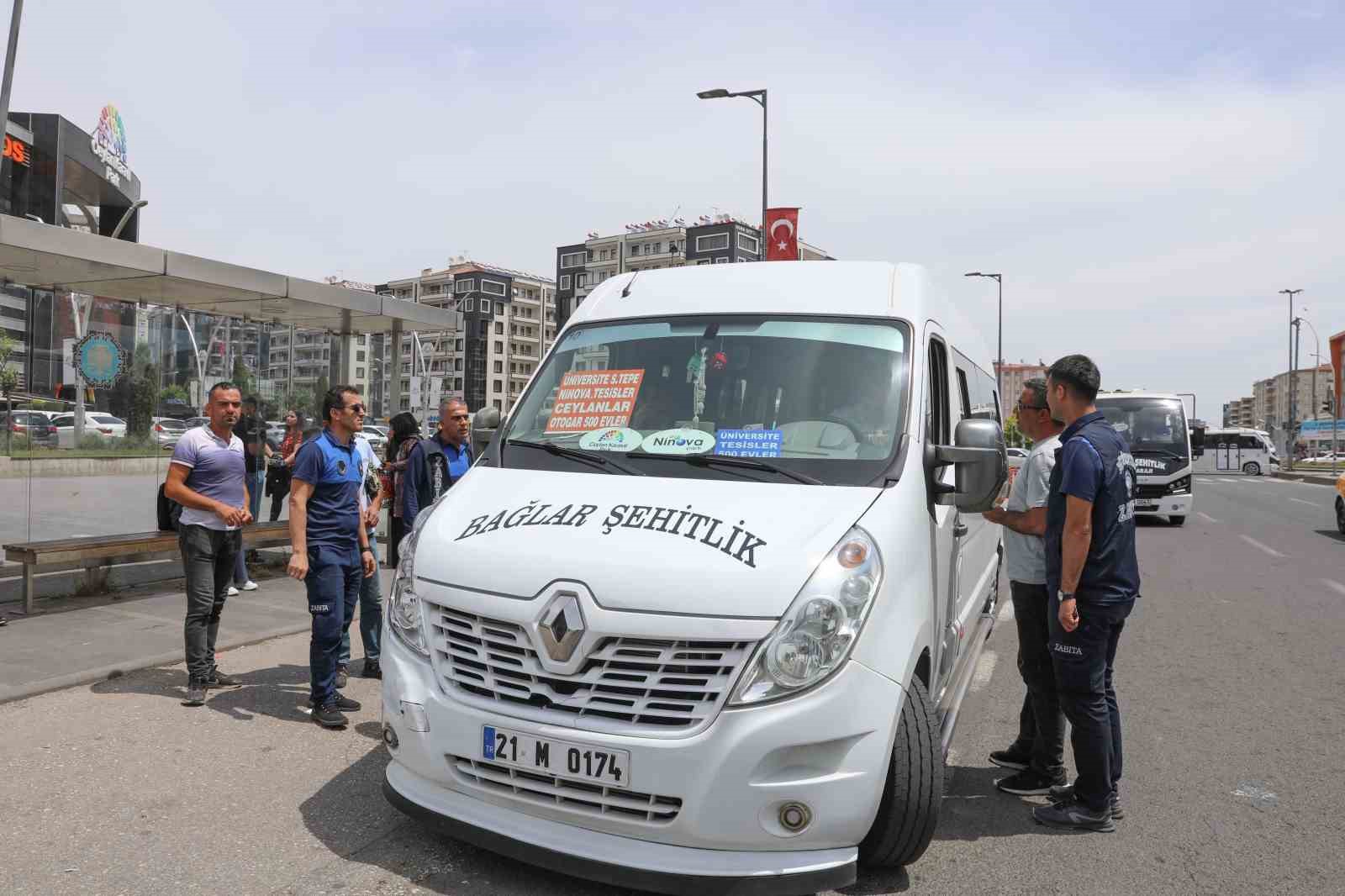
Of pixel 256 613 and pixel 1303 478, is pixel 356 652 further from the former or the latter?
pixel 1303 478

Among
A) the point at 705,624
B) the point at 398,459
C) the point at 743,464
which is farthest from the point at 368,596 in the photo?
the point at 705,624

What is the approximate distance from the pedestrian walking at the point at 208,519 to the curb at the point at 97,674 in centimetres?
68

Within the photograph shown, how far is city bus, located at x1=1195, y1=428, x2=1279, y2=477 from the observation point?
5088 centimetres

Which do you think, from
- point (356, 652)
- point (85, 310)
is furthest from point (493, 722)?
point (85, 310)

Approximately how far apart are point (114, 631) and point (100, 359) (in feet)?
10.8

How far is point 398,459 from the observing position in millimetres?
8297

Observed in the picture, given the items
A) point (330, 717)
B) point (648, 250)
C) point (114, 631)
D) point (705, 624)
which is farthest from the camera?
point (648, 250)

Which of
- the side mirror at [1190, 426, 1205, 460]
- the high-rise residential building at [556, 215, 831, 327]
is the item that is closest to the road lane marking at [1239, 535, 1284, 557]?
the side mirror at [1190, 426, 1205, 460]

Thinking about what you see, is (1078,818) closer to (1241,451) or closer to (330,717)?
(330,717)

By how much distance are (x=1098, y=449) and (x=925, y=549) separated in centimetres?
87

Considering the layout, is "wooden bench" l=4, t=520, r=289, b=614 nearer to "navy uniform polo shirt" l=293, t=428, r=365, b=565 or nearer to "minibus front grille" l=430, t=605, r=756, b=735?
"navy uniform polo shirt" l=293, t=428, r=365, b=565

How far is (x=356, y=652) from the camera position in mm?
6930

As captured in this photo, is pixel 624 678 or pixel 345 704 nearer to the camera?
pixel 624 678

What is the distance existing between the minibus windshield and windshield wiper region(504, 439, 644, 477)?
2cm
